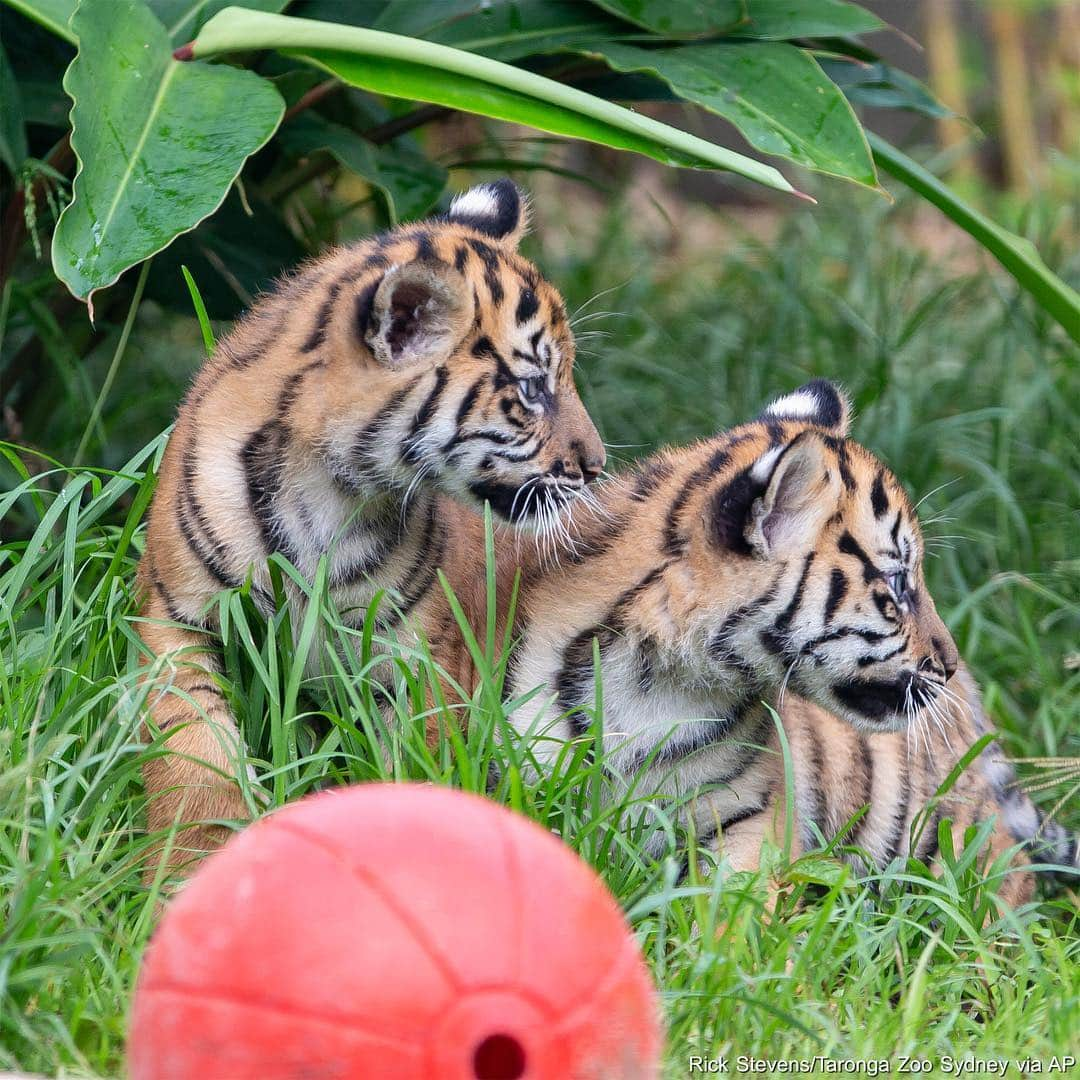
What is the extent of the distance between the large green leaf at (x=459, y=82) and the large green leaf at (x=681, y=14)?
3.08ft

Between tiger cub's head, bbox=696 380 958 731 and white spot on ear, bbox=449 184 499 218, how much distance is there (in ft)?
3.59

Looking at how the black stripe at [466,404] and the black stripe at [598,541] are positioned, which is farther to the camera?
the black stripe at [598,541]

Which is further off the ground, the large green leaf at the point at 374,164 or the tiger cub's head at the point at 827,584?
the large green leaf at the point at 374,164

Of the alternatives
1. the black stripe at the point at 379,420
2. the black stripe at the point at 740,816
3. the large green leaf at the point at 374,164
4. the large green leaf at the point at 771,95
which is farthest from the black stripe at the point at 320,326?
the black stripe at the point at 740,816

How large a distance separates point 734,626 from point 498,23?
97.7 inches

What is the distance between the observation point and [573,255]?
25.3 feet

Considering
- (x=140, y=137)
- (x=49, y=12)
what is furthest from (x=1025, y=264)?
(x=49, y=12)

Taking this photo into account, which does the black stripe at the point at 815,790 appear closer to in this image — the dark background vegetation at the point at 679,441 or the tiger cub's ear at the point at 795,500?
the dark background vegetation at the point at 679,441

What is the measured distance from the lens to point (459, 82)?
418 cm

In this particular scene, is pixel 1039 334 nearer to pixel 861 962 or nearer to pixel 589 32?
pixel 589 32

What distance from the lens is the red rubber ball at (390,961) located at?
2100 mm

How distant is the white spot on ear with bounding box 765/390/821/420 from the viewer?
14.3 feet

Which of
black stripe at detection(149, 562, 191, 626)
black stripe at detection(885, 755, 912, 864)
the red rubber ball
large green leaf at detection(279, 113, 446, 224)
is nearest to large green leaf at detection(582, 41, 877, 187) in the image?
large green leaf at detection(279, 113, 446, 224)

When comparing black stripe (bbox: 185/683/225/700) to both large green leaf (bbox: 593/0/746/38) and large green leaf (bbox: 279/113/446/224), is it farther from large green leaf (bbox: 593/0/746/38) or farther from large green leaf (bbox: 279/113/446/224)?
large green leaf (bbox: 593/0/746/38)
